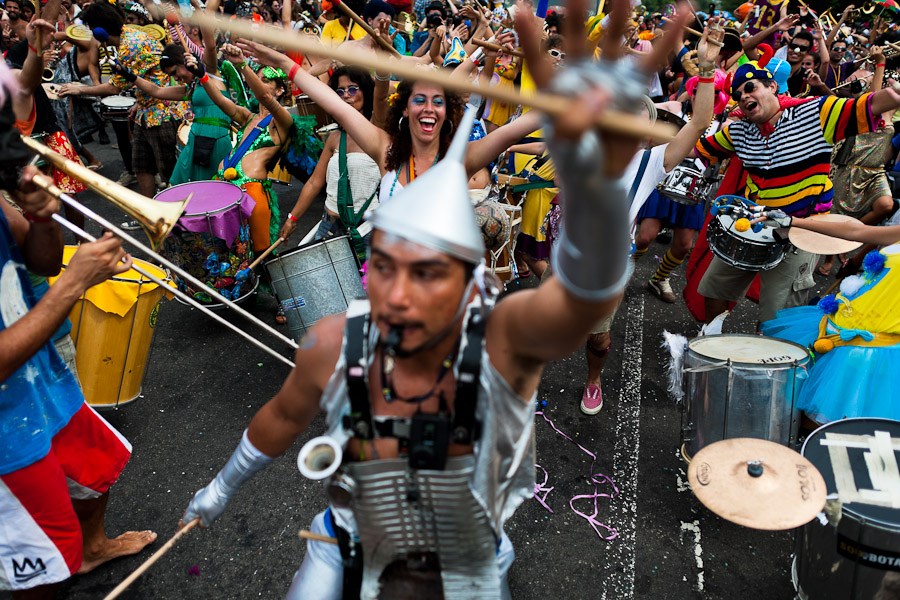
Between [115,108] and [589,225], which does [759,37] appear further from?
[589,225]

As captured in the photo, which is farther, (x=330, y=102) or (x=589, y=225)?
(x=330, y=102)

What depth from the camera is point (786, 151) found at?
14.2 feet

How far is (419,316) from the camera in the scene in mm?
1397

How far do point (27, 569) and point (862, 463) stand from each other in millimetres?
3417

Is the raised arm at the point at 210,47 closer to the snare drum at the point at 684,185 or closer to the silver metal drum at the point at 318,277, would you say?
the silver metal drum at the point at 318,277

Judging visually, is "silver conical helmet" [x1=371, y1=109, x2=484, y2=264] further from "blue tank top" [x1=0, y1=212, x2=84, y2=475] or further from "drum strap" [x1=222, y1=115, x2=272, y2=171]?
"drum strap" [x1=222, y1=115, x2=272, y2=171]

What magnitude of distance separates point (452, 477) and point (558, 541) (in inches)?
78.4

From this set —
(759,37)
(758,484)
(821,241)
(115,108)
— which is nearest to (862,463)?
(758,484)

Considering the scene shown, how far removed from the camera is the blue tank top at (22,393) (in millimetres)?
2137

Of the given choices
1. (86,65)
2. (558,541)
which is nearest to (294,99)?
(86,65)

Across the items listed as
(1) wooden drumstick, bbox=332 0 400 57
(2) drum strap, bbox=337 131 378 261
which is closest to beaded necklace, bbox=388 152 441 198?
(2) drum strap, bbox=337 131 378 261

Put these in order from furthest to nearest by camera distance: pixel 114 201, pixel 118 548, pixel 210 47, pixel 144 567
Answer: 1. pixel 210 47
2. pixel 118 548
3. pixel 114 201
4. pixel 144 567

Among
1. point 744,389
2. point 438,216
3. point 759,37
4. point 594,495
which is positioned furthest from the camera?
point 759,37

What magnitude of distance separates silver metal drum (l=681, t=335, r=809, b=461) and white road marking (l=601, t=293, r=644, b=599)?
19.8 inches
